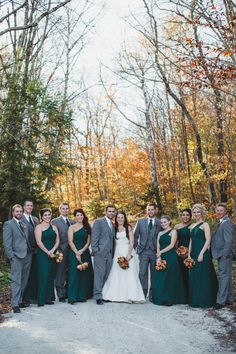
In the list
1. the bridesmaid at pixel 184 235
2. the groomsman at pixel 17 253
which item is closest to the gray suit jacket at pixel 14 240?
the groomsman at pixel 17 253

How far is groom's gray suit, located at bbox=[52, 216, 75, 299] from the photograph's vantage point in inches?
336

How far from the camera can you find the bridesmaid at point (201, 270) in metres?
7.89

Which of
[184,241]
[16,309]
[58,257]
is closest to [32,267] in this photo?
[58,257]

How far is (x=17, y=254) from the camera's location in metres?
7.72

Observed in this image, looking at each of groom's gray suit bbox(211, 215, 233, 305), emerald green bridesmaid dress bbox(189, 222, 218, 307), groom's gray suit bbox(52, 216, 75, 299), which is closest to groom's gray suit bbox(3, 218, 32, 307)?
groom's gray suit bbox(52, 216, 75, 299)

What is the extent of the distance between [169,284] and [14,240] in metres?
2.98

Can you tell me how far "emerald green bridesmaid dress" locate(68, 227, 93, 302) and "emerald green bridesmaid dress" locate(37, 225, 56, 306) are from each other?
34 centimetres

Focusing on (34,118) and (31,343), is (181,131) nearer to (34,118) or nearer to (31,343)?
(34,118)

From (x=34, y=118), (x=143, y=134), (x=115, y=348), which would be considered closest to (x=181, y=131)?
(x=143, y=134)

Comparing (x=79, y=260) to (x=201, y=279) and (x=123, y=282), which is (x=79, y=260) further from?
(x=201, y=279)

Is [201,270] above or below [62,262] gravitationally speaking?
below

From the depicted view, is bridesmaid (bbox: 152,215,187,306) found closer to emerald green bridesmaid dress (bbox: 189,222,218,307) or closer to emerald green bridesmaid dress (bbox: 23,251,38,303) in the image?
emerald green bridesmaid dress (bbox: 189,222,218,307)

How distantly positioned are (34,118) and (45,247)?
6312 mm

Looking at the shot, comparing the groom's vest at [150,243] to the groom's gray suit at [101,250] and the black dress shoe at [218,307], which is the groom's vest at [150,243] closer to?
the groom's gray suit at [101,250]
